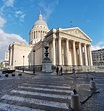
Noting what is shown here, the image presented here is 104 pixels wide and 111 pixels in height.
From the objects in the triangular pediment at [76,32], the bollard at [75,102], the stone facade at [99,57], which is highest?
the triangular pediment at [76,32]

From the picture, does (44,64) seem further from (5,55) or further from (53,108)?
(5,55)

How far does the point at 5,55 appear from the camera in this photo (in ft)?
334

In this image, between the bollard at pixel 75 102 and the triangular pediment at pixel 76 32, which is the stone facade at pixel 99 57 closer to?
the triangular pediment at pixel 76 32

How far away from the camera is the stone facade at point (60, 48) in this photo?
34.6 metres

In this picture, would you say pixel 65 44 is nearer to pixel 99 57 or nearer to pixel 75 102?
pixel 75 102

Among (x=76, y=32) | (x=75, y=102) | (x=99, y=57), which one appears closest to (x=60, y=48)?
(x=76, y=32)

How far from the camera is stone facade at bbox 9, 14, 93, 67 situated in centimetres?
3462

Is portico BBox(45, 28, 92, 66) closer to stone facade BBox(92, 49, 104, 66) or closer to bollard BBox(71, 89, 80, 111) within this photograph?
bollard BBox(71, 89, 80, 111)

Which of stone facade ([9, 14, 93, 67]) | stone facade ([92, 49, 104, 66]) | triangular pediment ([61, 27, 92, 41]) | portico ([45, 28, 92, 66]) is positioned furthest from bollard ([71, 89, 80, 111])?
stone facade ([92, 49, 104, 66])

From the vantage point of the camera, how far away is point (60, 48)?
34219 millimetres

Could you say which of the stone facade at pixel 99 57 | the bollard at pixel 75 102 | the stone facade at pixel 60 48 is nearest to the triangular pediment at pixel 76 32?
the stone facade at pixel 60 48

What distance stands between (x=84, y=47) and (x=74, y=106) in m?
42.2

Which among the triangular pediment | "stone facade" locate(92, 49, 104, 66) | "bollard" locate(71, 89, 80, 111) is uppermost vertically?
the triangular pediment

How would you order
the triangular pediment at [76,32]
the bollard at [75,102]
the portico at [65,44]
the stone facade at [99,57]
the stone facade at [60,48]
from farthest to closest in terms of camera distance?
the stone facade at [99,57], the triangular pediment at [76,32], the stone facade at [60,48], the portico at [65,44], the bollard at [75,102]
